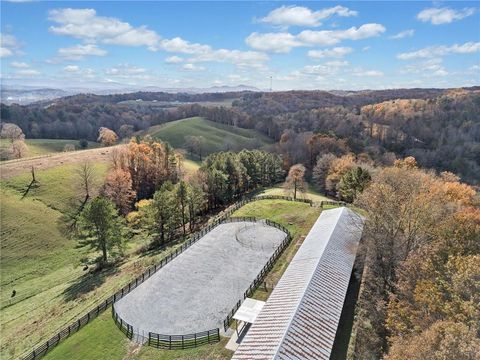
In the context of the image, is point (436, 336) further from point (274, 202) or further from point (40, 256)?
point (40, 256)

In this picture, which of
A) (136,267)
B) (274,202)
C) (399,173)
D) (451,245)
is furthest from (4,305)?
(399,173)

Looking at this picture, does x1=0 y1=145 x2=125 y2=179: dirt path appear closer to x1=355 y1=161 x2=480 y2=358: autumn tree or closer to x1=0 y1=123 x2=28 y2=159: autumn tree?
x1=0 y1=123 x2=28 y2=159: autumn tree

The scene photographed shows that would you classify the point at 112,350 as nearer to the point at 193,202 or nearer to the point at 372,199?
the point at 372,199

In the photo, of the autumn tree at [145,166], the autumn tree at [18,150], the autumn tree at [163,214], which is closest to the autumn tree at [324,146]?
the autumn tree at [145,166]

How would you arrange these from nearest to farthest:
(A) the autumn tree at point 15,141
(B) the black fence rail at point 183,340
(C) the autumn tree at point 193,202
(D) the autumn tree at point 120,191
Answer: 1. (B) the black fence rail at point 183,340
2. (C) the autumn tree at point 193,202
3. (D) the autumn tree at point 120,191
4. (A) the autumn tree at point 15,141

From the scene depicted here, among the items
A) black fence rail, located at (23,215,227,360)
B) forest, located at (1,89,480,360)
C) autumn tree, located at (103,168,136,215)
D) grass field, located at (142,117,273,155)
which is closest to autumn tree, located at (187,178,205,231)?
forest, located at (1,89,480,360)

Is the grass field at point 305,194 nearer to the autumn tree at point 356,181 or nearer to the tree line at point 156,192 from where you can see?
the tree line at point 156,192

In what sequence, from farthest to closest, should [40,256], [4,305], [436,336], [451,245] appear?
1. [40,256]
2. [4,305]
3. [451,245]
4. [436,336]
